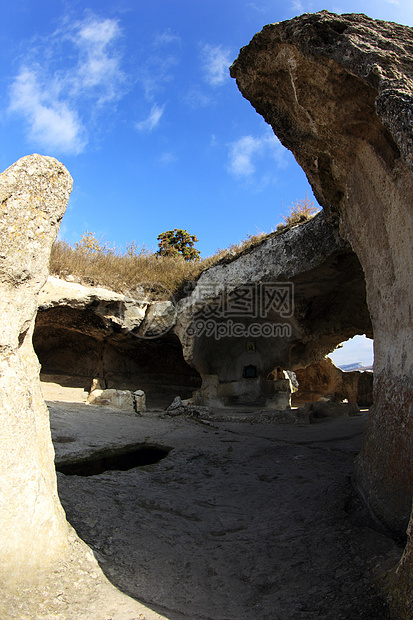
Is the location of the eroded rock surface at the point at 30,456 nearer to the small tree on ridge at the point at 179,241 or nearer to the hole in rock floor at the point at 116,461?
the hole in rock floor at the point at 116,461

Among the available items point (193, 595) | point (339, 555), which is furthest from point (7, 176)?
point (339, 555)

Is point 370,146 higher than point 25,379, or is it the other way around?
point 370,146

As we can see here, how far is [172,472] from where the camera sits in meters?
4.31

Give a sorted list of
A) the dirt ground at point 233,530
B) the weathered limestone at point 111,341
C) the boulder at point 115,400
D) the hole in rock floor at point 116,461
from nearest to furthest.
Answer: the dirt ground at point 233,530 < the hole in rock floor at point 116,461 < the boulder at point 115,400 < the weathered limestone at point 111,341

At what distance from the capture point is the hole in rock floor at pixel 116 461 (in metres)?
4.07

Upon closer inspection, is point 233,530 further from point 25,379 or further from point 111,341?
point 111,341

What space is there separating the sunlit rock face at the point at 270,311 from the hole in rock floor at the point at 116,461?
3615 mm

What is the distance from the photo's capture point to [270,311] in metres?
8.98

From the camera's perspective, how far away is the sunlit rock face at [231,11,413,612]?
98.4 inches

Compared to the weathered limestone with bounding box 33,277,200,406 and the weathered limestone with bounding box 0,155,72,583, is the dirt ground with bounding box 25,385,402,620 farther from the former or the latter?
the weathered limestone with bounding box 33,277,200,406

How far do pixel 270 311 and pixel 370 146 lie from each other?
5.95 meters

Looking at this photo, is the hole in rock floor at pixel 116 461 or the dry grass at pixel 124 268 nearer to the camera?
the hole in rock floor at pixel 116 461

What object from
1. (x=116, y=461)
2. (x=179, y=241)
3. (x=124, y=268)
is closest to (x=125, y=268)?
(x=124, y=268)

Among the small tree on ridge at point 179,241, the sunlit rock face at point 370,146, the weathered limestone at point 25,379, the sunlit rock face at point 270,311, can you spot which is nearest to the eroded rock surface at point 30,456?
the weathered limestone at point 25,379
